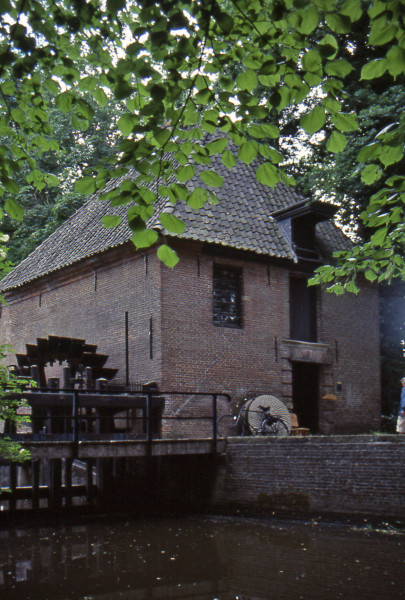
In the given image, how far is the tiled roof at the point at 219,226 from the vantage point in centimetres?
1540

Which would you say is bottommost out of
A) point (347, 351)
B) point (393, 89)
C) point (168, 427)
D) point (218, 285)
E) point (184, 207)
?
point (168, 427)

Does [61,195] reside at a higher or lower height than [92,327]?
higher

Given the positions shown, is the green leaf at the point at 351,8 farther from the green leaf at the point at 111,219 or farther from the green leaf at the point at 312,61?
the green leaf at the point at 111,219

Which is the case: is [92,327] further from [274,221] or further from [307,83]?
[307,83]

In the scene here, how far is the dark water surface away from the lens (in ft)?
21.9

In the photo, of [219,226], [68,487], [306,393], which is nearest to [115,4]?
[68,487]

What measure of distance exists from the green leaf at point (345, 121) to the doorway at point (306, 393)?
13.3 metres

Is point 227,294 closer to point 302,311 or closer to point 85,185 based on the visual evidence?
point 302,311

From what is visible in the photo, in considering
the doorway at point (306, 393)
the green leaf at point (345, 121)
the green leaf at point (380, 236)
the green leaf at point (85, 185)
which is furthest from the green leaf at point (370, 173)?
the doorway at point (306, 393)

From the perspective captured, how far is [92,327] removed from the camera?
54.9ft

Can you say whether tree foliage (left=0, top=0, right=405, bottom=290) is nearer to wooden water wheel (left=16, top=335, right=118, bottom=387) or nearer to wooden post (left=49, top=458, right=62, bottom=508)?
wooden post (left=49, top=458, right=62, bottom=508)

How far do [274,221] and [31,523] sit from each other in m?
9.02

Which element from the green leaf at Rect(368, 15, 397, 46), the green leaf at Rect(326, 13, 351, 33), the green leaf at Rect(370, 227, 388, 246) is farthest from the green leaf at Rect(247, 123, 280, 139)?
the green leaf at Rect(370, 227, 388, 246)

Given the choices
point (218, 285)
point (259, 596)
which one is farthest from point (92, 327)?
point (259, 596)
